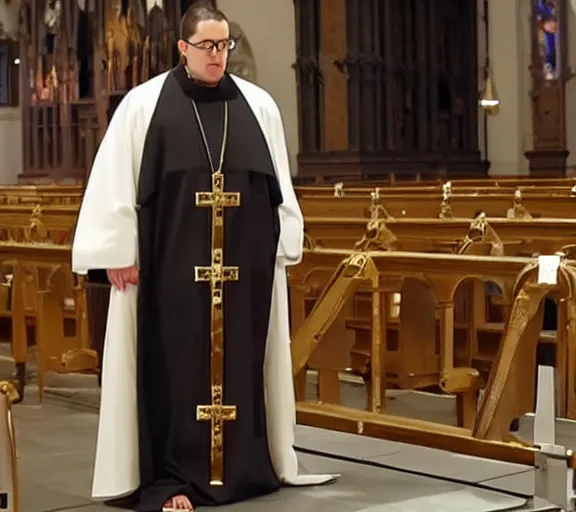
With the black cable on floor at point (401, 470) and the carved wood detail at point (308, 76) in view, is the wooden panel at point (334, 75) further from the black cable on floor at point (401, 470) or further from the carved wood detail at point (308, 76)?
the black cable on floor at point (401, 470)

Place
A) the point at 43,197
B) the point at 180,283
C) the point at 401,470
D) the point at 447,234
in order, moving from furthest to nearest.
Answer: the point at 43,197, the point at 447,234, the point at 401,470, the point at 180,283

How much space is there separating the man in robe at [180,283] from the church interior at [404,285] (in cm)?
28

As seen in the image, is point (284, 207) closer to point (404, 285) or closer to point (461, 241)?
point (404, 285)

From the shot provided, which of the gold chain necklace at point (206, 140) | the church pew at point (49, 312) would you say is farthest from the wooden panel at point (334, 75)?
the gold chain necklace at point (206, 140)

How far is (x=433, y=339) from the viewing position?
6551 millimetres

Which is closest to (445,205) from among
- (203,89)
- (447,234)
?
(447,234)

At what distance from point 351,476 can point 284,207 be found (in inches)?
44.6

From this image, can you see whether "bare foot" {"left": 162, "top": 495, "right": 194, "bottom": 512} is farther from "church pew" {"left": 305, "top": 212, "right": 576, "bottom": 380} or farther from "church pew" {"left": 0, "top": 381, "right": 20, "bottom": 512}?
"church pew" {"left": 305, "top": 212, "right": 576, "bottom": 380}

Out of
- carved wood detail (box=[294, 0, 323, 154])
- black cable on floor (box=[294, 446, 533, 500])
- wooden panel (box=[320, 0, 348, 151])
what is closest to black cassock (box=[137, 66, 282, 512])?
black cable on floor (box=[294, 446, 533, 500])

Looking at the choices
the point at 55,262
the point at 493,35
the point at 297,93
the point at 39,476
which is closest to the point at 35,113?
the point at 297,93

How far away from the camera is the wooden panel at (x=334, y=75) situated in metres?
18.6

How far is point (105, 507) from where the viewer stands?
4.60 m

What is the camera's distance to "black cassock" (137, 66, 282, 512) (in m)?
4.48

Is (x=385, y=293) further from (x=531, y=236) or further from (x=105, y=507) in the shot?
(x=105, y=507)
